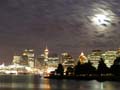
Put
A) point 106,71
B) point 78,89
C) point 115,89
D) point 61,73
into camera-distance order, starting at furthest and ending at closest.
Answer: point 61,73, point 106,71, point 78,89, point 115,89

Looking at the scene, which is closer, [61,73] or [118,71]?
[118,71]

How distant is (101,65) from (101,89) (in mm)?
66194

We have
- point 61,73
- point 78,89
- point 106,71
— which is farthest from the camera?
point 61,73

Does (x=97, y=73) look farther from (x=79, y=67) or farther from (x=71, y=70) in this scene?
(x=71, y=70)

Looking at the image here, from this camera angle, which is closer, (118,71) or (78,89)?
(78,89)

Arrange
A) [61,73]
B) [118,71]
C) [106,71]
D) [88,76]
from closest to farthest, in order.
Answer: [118,71], [106,71], [88,76], [61,73]

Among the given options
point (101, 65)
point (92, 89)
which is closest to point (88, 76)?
point (101, 65)

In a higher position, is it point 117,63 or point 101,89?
point 117,63

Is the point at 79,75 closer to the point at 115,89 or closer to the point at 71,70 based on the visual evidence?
the point at 71,70

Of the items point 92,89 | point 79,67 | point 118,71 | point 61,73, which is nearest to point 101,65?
point 118,71

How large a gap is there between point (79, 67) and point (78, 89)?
91477 millimetres

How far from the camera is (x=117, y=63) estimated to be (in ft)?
469

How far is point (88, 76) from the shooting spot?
16800 centimetres

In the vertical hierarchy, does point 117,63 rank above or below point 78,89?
above
